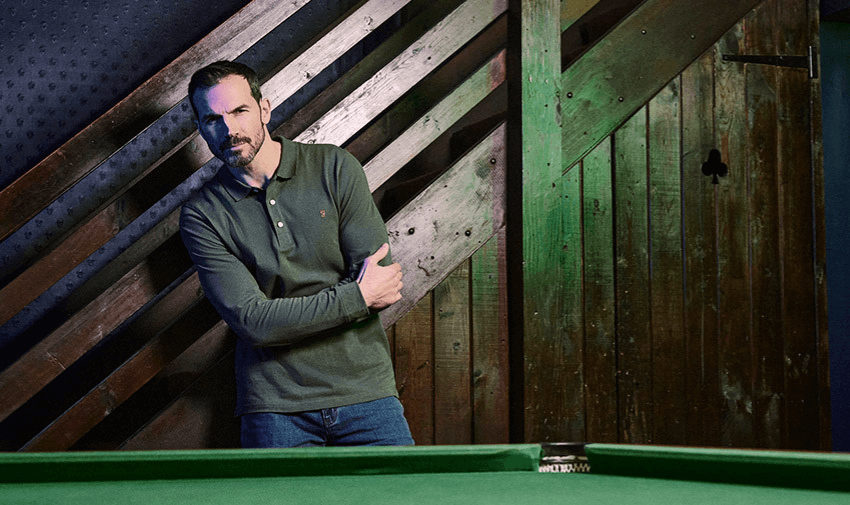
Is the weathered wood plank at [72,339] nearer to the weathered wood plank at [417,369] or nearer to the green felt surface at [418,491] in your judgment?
the weathered wood plank at [417,369]

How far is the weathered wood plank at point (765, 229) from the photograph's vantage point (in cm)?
354

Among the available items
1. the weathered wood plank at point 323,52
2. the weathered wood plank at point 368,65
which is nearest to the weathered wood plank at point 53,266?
the weathered wood plank at point 323,52

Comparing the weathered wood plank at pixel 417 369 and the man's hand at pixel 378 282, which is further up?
the man's hand at pixel 378 282

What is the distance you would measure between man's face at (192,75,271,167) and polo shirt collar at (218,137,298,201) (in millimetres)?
75

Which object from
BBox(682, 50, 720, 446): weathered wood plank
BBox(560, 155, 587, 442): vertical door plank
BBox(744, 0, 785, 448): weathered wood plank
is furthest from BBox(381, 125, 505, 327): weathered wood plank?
BBox(744, 0, 785, 448): weathered wood plank

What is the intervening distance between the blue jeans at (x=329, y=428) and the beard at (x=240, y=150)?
2.56ft

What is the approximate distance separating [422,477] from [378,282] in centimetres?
98

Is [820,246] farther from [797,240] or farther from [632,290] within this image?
[632,290]


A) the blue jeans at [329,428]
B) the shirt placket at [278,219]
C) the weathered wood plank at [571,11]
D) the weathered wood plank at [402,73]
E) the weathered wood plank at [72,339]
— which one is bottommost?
the blue jeans at [329,428]

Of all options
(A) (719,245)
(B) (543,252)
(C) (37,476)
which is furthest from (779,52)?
(C) (37,476)

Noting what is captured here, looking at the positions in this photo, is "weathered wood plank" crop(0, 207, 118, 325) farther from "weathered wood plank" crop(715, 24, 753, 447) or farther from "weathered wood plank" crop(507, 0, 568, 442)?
"weathered wood plank" crop(715, 24, 753, 447)

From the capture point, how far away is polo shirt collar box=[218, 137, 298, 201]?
2.55m

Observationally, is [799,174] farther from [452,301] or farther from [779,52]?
[452,301]

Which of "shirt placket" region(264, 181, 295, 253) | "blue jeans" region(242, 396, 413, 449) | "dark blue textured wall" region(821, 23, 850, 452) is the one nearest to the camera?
"blue jeans" region(242, 396, 413, 449)
